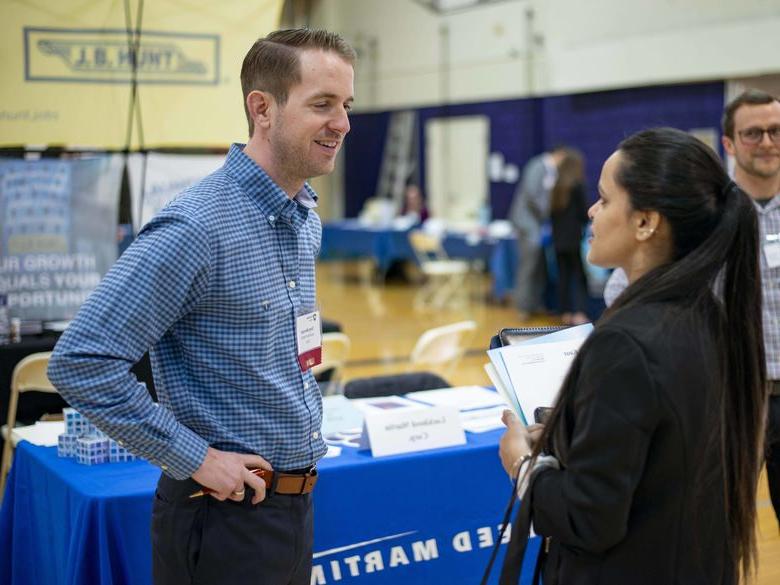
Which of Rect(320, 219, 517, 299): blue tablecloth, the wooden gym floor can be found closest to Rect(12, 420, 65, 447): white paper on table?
the wooden gym floor

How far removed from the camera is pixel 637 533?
145cm

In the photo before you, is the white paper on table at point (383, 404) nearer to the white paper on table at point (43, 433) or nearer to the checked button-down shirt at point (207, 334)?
the white paper on table at point (43, 433)

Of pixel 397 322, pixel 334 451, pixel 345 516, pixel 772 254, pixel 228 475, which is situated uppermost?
pixel 772 254

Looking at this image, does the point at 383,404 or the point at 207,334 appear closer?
the point at 207,334

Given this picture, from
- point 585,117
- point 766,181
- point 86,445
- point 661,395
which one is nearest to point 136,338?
point 661,395

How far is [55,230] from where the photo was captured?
4586 mm

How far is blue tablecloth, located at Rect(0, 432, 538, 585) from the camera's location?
240 centimetres

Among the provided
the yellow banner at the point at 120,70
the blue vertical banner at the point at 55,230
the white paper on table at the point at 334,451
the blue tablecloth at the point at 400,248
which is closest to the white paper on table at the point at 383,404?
the white paper on table at the point at 334,451

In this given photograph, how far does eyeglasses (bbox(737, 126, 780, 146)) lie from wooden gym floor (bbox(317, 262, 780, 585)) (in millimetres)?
1546

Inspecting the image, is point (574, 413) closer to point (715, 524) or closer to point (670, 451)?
point (670, 451)

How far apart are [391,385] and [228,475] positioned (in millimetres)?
2063

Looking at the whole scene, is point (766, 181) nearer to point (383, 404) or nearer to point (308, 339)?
point (383, 404)

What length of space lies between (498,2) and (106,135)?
31.7 feet

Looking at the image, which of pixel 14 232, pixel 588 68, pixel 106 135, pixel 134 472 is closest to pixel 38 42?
pixel 106 135
